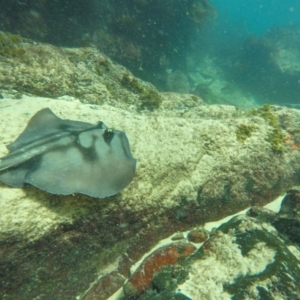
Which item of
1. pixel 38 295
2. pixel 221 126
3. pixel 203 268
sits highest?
pixel 221 126

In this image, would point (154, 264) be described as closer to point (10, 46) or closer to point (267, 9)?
point (10, 46)

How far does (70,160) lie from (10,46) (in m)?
3.70

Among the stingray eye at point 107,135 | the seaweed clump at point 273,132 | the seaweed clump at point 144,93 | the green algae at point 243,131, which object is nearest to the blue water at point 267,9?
the seaweed clump at point 144,93

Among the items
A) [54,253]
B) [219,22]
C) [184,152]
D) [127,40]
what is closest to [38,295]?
[54,253]

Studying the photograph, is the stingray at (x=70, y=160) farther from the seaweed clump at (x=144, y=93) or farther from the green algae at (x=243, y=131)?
the seaweed clump at (x=144, y=93)

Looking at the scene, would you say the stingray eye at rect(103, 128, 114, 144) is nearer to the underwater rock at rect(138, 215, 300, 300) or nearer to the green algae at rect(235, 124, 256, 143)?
the underwater rock at rect(138, 215, 300, 300)

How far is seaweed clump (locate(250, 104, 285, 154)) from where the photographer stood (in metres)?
4.16

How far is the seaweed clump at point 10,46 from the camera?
15.5 ft

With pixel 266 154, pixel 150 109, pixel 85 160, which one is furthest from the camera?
pixel 150 109

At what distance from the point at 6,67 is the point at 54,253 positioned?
12.6 ft

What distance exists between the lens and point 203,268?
272 cm

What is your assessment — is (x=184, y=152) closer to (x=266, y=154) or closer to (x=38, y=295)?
(x=266, y=154)

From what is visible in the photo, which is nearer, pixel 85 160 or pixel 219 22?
pixel 85 160

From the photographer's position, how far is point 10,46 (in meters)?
4.90
